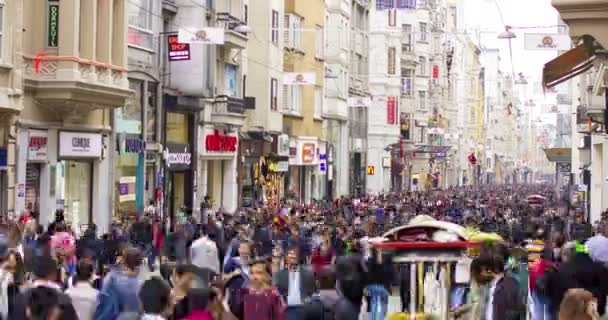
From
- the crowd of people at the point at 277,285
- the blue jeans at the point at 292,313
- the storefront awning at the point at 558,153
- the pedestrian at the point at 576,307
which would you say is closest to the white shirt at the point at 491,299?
the crowd of people at the point at 277,285

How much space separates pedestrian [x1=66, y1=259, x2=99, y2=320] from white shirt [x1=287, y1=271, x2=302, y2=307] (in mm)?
2412

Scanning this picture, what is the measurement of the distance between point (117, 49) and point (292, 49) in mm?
22623

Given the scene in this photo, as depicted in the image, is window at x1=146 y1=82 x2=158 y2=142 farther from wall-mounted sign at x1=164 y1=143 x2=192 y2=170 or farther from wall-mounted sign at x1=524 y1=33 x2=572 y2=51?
wall-mounted sign at x1=524 y1=33 x2=572 y2=51

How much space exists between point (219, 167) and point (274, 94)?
6.04 m

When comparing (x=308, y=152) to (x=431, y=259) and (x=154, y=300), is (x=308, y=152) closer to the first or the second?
(x=431, y=259)

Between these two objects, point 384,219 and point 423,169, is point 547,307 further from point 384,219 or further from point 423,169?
point 423,169

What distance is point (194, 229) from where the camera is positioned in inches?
Result: 1046

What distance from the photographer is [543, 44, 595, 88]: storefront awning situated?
19156 mm

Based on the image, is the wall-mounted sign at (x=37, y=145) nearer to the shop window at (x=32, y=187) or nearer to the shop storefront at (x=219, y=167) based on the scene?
the shop window at (x=32, y=187)

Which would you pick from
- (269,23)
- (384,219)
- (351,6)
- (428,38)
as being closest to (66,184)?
(384,219)

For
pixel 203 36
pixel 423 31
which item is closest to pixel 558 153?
pixel 423 31

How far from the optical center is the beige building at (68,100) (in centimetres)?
2864

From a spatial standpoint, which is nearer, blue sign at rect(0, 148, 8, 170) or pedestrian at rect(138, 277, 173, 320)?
pedestrian at rect(138, 277, 173, 320)

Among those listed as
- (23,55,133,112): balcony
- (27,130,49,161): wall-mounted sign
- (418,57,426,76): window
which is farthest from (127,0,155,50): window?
(418,57,426,76): window
